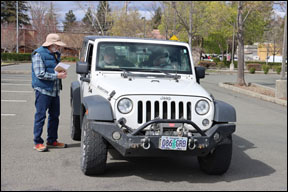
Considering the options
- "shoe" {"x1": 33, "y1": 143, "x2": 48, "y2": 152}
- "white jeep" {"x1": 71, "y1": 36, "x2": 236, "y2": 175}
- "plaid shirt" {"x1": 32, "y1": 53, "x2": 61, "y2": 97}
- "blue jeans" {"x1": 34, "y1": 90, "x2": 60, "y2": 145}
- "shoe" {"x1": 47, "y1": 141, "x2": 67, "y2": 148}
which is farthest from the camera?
"shoe" {"x1": 47, "y1": 141, "x2": 67, "y2": 148}

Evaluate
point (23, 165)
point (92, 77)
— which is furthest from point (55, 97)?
point (23, 165)

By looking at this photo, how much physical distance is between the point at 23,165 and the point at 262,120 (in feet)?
23.1

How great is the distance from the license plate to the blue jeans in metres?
2.42

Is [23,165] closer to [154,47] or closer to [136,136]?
[136,136]

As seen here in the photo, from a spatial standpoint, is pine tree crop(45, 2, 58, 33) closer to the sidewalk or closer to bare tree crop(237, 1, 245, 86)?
the sidewalk

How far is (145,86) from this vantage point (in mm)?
5801

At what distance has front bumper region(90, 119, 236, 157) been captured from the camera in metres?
5.20

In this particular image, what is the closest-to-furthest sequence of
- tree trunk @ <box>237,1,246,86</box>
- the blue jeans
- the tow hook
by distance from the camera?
the tow hook, the blue jeans, tree trunk @ <box>237,1,246,86</box>

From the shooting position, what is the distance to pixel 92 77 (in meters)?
6.61

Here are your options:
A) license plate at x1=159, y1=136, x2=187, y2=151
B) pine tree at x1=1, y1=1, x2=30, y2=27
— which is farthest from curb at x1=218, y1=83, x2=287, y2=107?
pine tree at x1=1, y1=1, x2=30, y2=27

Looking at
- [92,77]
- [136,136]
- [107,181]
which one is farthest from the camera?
[92,77]

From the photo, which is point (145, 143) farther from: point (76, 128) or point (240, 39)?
point (240, 39)

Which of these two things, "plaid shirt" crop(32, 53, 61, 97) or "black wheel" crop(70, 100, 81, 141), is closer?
"plaid shirt" crop(32, 53, 61, 97)

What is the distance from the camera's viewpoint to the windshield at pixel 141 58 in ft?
22.2
